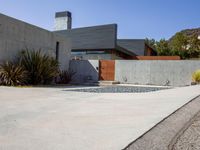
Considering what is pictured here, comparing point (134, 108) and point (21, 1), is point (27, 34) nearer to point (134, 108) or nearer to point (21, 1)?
point (21, 1)

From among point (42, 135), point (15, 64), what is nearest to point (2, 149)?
point (42, 135)

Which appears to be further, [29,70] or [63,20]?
[63,20]

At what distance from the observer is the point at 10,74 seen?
13789 millimetres

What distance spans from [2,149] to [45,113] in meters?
2.46

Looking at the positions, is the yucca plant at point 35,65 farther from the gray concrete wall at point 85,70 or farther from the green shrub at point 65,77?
the gray concrete wall at point 85,70

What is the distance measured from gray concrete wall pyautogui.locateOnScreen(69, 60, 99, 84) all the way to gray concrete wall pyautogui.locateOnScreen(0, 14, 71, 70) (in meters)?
3.09

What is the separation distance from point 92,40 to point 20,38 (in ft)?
46.2

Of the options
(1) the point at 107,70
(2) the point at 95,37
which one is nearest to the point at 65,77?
(1) the point at 107,70

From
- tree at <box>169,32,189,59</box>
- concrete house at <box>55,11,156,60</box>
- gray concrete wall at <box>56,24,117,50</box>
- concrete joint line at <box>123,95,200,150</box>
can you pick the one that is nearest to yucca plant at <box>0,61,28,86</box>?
concrete joint line at <box>123,95,200,150</box>

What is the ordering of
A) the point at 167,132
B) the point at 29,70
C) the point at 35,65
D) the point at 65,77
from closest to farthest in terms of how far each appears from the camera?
the point at 167,132 < the point at 29,70 < the point at 35,65 < the point at 65,77

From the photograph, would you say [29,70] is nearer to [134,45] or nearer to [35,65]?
[35,65]

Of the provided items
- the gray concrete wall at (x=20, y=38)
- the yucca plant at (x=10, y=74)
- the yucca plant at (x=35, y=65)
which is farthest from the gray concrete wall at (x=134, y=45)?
the yucca plant at (x=10, y=74)

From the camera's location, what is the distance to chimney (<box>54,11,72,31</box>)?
1263 inches

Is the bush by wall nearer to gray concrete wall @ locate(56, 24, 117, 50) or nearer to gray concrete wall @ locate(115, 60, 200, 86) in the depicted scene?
gray concrete wall @ locate(115, 60, 200, 86)
